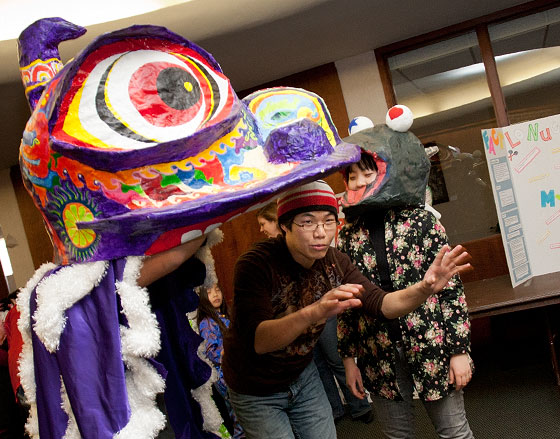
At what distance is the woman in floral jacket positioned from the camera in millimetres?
1733

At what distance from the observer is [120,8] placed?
2.90 m

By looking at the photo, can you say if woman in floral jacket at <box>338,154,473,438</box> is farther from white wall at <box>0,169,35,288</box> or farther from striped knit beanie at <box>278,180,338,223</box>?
white wall at <box>0,169,35,288</box>

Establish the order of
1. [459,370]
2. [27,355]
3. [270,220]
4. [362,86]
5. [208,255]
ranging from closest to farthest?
[27,355] < [208,255] < [459,370] < [270,220] < [362,86]

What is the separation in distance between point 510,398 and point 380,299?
200cm

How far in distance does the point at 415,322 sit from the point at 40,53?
1346mm

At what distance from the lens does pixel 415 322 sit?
1.76 metres

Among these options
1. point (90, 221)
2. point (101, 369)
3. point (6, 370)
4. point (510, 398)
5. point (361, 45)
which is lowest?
point (510, 398)

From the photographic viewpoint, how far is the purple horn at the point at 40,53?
103cm

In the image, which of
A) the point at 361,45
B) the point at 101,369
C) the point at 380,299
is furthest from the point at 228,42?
the point at 101,369

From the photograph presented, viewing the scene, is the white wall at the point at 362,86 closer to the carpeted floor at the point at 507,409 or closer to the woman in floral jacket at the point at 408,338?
the carpeted floor at the point at 507,409

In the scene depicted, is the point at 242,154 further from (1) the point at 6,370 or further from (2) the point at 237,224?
(2) the point at 237,224

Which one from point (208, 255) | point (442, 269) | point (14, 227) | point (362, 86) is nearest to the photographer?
point (208, 255)

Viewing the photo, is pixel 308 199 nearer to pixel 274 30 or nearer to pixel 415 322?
pixel 415 322

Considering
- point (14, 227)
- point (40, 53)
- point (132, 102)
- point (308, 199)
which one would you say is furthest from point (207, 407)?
point (14, 227)
